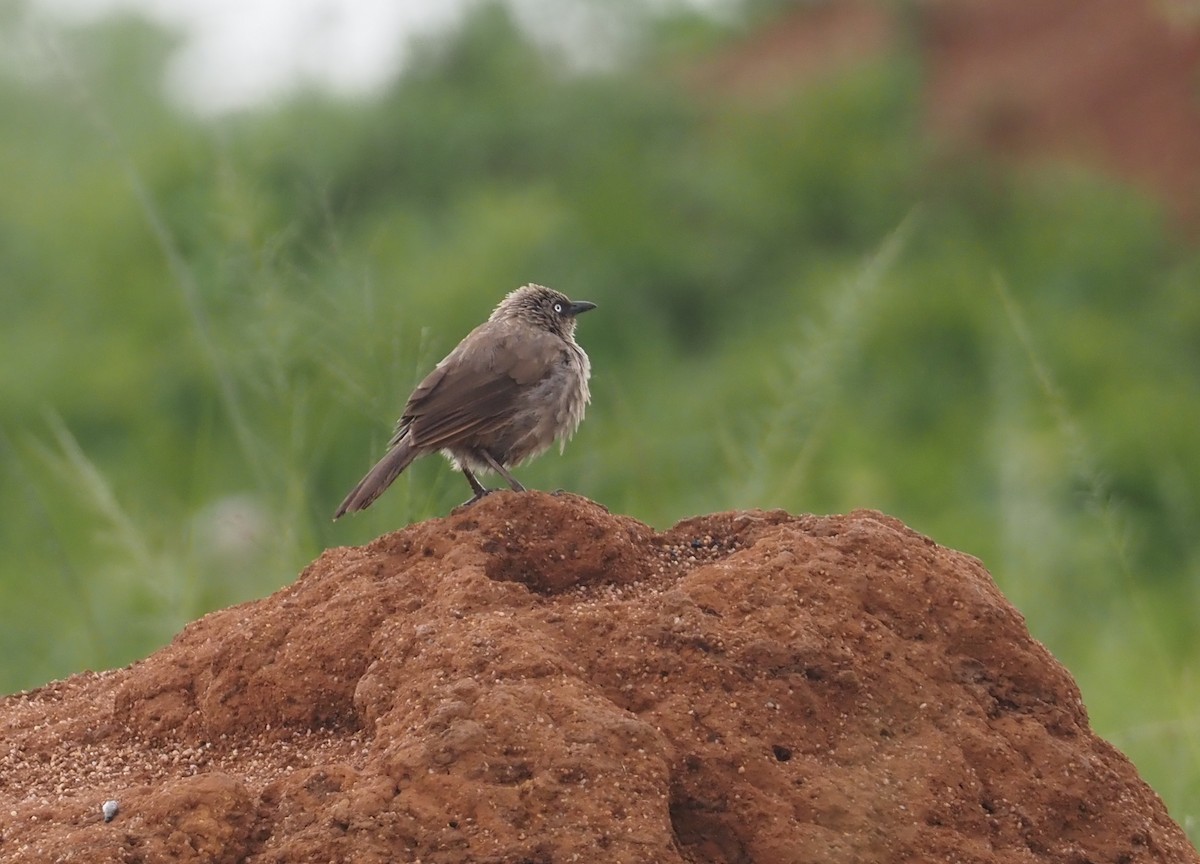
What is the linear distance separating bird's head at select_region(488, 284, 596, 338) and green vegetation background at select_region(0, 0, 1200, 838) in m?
0.48

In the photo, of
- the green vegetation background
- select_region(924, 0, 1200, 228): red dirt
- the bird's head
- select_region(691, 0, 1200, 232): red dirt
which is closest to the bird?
the bird's head

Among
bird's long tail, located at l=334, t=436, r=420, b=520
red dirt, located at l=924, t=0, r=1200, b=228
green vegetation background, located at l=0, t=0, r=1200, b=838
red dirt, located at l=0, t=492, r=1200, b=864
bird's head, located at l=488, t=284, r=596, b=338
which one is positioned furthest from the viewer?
red dirt, located at l=924, t=0, r=1200, b=228

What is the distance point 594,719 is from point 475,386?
6.45 ft

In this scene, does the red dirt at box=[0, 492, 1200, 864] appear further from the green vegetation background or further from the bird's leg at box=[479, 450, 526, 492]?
the green vegetation background

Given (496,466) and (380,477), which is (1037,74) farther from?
(380,477)

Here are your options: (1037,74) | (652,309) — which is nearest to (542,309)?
(652,309)

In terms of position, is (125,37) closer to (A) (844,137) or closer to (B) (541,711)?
(A) (844,137)

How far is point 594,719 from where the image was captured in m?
3.26

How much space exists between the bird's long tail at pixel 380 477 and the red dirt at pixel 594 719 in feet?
2.36

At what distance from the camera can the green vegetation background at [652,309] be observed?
7.93 meters

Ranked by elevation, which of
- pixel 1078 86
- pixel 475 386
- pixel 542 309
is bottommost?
pixel 475 386

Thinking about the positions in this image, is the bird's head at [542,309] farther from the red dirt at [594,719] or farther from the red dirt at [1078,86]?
the red dirt at [1078,86]

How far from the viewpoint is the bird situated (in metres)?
4.95

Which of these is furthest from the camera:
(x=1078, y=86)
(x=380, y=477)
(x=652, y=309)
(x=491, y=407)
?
(x=1078, y=86)
